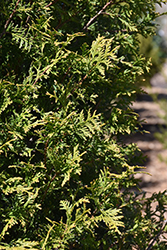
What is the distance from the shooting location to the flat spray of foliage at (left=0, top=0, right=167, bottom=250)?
6.31ft

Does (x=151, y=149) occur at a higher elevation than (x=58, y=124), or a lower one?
higher

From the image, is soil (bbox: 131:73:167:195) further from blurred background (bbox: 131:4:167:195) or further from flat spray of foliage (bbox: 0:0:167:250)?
flat spray of foliage (bbox: 0:0:167:250)

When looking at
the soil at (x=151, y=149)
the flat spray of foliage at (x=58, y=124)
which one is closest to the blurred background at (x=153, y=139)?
the soil at (x=151, y=149)

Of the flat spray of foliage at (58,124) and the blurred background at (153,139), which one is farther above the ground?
the blurred background at (153,139)

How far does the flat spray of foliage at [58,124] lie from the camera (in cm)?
192

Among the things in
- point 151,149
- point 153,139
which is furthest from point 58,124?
point 153,139

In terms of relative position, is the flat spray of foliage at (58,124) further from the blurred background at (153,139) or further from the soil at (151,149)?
the soil at (151,149)

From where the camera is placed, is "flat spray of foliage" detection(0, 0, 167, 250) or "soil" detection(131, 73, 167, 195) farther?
"soil" detection(131, 73, 167, 195)

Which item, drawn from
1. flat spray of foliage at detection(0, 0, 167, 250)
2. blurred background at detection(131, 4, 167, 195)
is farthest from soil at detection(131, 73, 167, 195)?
flat spray of foliage at detection(0, 0, 167, 250)

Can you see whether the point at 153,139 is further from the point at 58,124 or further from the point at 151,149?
the point at 58,124

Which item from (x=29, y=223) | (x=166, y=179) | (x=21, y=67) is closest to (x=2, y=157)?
(x=29, y=223)

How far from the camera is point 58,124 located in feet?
6.13

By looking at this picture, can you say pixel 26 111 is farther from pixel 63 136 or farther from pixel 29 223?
pixel 29 223

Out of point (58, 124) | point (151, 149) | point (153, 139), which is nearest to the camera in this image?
point (58, 124)
